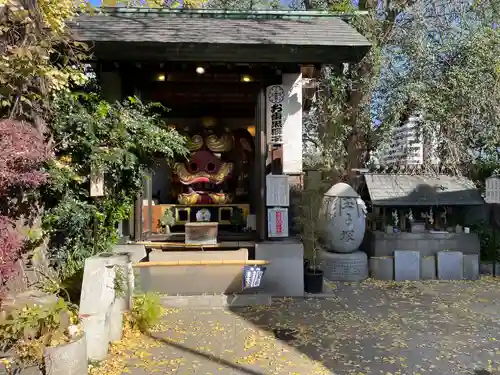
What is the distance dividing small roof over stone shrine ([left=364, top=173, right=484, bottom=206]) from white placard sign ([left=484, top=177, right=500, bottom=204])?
47 cm

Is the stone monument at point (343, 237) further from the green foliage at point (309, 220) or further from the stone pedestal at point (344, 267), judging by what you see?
the green foliage at point (309, 220)

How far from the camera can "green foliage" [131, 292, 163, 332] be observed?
553 cm

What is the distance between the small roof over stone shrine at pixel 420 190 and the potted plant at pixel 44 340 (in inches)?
302

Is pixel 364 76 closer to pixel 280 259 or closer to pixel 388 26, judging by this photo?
pixel 388 26

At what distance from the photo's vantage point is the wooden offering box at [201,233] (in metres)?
7.75

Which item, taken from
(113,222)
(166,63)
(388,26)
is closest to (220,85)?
(166,63)

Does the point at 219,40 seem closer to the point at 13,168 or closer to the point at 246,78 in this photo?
the point at 246,78

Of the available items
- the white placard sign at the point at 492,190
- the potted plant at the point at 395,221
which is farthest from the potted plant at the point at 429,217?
the white placard sign at the point at 492,190

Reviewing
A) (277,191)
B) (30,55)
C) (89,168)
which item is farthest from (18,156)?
(277,191)

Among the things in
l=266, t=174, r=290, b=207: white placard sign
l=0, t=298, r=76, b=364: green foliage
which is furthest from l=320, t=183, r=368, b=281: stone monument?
l=0, t=298, r=76, b=364: green foliage

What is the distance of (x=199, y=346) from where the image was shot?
5203mm

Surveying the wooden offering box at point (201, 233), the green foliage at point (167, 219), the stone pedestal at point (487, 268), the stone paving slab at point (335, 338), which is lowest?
the stone paving slab at point (335, 338)

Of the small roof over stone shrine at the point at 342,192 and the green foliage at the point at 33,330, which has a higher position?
the small roof over stone shrine at the point at 342,192

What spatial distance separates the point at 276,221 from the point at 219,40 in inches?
131
